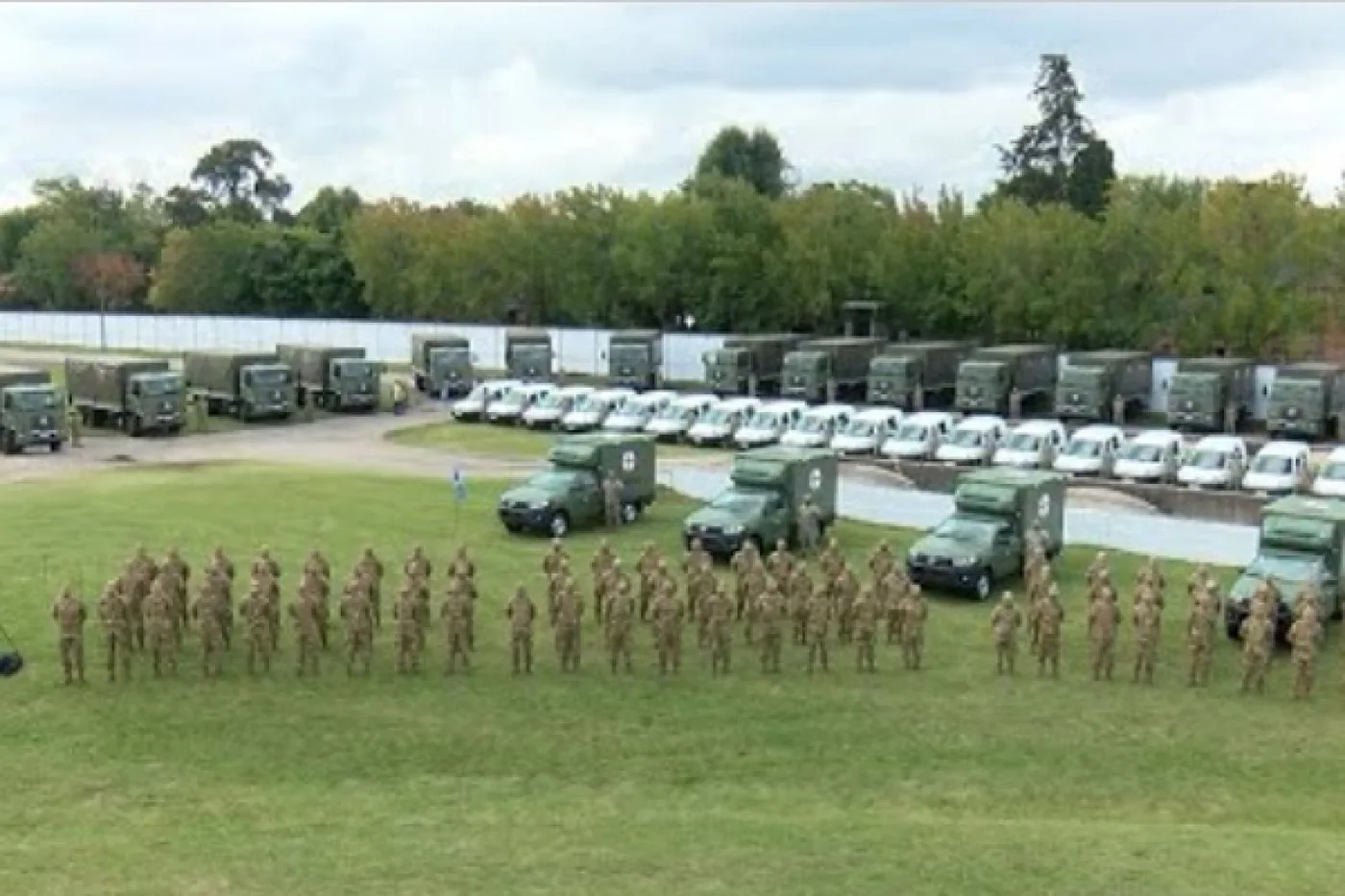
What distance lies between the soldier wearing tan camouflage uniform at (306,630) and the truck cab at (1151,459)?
23.0m

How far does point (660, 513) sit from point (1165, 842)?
2032 centimetres

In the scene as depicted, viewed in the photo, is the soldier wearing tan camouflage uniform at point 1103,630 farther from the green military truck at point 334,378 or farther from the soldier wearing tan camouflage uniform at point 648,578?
the green military truck at point 334,378

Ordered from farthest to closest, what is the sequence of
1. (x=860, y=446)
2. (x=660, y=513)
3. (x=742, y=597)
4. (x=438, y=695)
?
(x=860, y=446) < (x=660, y=513) < (x=742, y=597) < (x=438, y=695)

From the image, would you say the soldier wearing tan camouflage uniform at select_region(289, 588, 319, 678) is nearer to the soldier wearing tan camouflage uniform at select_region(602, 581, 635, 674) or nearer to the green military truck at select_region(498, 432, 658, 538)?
the soldier wearing tan camouflage uniform at select_region(602, 581, 635, 674)

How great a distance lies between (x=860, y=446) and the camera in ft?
141

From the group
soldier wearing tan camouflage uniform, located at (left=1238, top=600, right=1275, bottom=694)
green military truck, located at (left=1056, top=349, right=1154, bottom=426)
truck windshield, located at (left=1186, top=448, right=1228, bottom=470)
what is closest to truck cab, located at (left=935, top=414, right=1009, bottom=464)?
truck windshield, located at (left=1186, top=448, right=1228, bottom=470)

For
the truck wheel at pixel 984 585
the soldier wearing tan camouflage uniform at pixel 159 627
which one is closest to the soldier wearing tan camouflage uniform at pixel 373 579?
the soldier wearing tan camouflage uniform at pixel 159 627

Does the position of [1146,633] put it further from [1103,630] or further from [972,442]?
[972,442]

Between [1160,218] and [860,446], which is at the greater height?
[1160,218]

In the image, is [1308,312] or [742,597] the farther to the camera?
[1308,312]

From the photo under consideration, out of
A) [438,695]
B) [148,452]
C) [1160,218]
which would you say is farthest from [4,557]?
[1160,218]

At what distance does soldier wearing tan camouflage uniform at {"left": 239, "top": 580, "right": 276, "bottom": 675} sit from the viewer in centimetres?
2266

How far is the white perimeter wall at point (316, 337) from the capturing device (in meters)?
67.4

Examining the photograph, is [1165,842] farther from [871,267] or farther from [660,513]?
[871,267]
